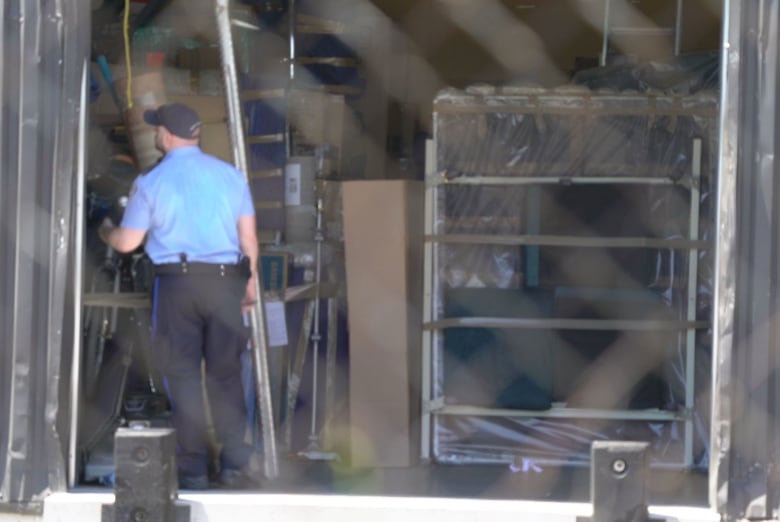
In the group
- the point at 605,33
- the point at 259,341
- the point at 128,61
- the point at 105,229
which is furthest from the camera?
the point at 605,33

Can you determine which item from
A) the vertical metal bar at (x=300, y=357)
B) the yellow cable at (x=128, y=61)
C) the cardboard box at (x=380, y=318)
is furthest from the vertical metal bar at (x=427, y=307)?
the yellow cable at (x=128, y=61)

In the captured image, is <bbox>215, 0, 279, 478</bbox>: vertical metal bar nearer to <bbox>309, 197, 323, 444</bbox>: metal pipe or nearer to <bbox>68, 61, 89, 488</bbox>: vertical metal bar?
<bbox>309, 197, 323, 444</bbox>: metal pipe

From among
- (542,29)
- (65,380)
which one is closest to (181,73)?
(65,380)

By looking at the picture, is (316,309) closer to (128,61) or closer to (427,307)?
(427,307)

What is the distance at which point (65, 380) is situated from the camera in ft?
18.1

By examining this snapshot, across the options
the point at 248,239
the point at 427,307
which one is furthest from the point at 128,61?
the point at 427,307

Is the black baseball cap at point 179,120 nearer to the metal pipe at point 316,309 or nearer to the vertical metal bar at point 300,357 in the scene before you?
the metal pipe at point 316,309

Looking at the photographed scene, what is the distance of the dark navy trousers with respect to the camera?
19.6 feet

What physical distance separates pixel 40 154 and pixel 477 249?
8.09ft

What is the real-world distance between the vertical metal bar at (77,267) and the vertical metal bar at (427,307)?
2005 millimetres

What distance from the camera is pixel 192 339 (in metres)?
6.02

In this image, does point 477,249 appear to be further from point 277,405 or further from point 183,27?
point 183,27

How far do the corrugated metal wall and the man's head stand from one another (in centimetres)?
Answer: 62

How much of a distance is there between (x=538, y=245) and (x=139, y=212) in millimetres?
A: 2137
